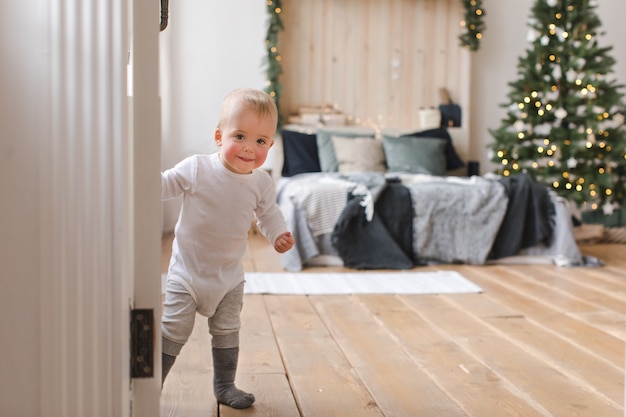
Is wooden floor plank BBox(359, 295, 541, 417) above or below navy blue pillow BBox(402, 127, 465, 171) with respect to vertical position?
below

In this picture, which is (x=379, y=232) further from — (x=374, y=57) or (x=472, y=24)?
(x=472, y=24)

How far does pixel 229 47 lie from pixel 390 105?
152 cm

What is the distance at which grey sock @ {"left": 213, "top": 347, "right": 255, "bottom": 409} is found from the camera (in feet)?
6.11

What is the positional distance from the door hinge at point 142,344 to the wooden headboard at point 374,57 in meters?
5.18

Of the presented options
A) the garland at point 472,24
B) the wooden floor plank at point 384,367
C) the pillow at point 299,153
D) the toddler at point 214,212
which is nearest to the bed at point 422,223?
the pillow at point 299,153

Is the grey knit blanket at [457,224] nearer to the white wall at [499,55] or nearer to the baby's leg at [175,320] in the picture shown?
the white wall at [499,55]

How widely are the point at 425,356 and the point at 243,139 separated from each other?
3.54 ft

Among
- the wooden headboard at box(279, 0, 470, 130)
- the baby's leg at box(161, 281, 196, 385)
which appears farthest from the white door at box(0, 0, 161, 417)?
the wooden headboard at box(279, 0, 470, 130)

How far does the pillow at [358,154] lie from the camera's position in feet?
18.0

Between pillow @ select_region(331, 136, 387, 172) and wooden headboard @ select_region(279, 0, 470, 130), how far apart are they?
0.91 meters

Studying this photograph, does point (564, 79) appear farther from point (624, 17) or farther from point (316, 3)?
point (316, 3)

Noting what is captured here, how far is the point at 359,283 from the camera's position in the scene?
379cm

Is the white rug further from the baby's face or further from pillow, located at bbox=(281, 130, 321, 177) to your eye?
the baby's face

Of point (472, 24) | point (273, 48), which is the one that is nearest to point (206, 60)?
point (273, 48)
